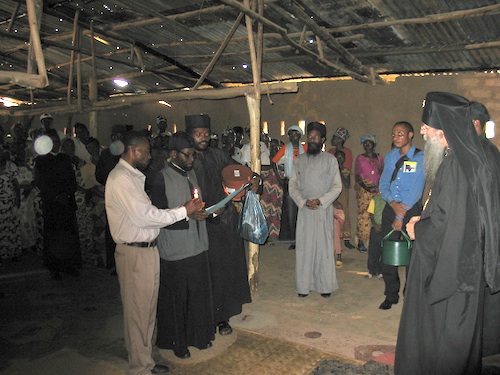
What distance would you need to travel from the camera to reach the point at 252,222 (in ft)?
16.4

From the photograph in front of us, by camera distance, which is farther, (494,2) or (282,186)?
(282,186)

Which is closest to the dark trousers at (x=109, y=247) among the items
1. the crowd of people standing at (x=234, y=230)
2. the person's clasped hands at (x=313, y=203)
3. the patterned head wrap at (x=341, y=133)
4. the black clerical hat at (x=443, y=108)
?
the crowd of people standing at (x=234, y=230)

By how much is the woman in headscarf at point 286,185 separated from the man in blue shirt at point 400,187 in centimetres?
269

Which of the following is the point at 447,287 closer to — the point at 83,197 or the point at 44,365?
the point at 44,365

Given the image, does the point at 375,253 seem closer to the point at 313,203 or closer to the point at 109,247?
the point at 313,203

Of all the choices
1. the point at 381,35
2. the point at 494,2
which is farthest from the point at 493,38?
the point at 381,35

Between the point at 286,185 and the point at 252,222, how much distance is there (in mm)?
3729

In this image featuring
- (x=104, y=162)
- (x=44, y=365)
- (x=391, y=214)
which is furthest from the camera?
(x=104, y=162)

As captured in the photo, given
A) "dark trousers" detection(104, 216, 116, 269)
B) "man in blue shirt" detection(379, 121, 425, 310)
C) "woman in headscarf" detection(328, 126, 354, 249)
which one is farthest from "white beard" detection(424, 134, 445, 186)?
"dark trousers" detection(104, 216, 116, 269)

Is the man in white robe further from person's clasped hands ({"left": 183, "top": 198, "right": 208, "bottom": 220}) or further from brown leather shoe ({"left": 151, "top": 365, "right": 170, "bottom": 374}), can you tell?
brown leather shoe ({"left": 151, "top": 365, "right": 170, "bottom": 374})

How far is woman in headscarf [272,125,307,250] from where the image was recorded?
802 cm

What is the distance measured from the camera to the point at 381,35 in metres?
7.23

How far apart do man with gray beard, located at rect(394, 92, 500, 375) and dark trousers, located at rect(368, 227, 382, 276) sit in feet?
10.1

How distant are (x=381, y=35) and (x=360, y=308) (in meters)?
4.31
